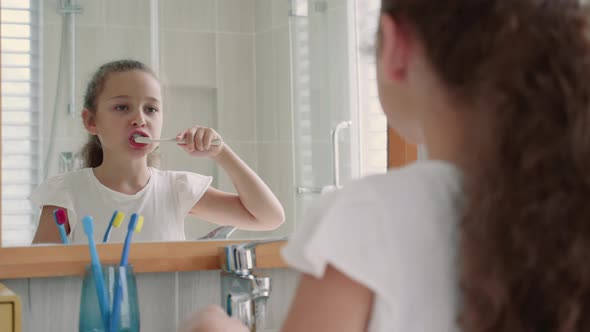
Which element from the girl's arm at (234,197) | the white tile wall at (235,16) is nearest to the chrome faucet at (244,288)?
the girl's arm at (234,197)

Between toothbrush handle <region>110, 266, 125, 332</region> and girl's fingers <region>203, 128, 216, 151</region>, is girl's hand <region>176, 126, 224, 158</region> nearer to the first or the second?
girl's fingers <region>203, 128, 216, 151</region>

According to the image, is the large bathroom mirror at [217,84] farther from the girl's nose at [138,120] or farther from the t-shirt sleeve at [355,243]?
the t-shirt sleeve at [355,243]

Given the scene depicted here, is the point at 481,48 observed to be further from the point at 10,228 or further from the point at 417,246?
the point at 10,228

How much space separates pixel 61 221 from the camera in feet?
3.72

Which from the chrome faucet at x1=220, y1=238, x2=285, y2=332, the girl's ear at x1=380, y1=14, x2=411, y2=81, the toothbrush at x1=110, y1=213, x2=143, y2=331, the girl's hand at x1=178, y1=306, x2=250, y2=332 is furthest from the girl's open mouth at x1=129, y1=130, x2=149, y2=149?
the girl's ear at x1=380, y1=14, x2=411, y2=81

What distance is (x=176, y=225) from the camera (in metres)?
1.20

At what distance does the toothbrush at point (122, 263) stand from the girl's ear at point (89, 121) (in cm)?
15

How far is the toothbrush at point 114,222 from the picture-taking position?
1.13 metres

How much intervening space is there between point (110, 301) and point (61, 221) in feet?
0.52

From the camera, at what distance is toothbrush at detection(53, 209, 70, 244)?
1131 millimetres

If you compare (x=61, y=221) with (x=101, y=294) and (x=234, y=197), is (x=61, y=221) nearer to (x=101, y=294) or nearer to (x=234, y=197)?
(x=101, y=294)

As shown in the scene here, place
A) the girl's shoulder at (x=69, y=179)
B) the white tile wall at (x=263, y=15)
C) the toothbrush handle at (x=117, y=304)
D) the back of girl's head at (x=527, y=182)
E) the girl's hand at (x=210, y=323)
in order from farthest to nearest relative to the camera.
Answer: the white tile wall at (x=263, y=15) < the girl's shoulder at (x=69, y=179) < the toothbrush handle at (x=117, y=304) < the girl's hand at (x=210, y=323) < the back of girl's head at (x=527, y=182)

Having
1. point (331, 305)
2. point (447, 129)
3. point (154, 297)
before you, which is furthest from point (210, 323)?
point (154, 297)

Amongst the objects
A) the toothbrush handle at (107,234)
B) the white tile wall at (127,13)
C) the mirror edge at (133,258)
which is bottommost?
the mirror edge at (133,258)
